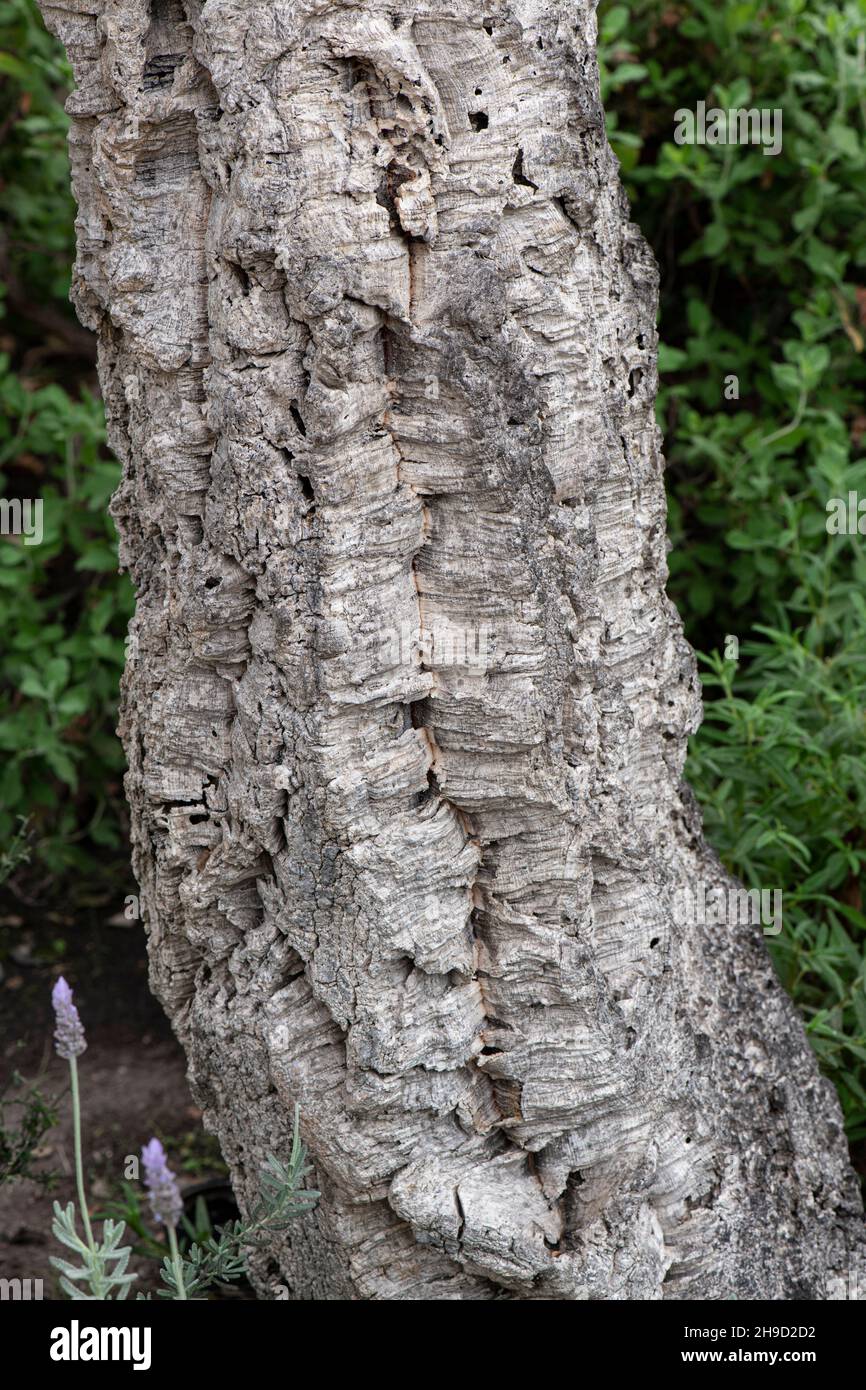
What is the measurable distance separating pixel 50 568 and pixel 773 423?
8.75 ft

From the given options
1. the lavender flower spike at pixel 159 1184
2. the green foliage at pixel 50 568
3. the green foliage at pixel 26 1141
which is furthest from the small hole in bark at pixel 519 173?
the green foliage at pixel 50 568

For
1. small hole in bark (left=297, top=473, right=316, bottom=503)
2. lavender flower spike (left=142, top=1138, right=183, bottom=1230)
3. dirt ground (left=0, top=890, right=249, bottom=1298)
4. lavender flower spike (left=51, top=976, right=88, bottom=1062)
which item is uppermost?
small hole in bark (left=297, top=473, right=316, bottom=503)

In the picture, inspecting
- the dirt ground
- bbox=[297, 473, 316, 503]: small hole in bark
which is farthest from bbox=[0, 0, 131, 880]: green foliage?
bbox=[297, 473, 316, 503]: small hole in bark

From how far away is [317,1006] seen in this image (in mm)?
2256

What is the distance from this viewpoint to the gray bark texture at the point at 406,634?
196 cm

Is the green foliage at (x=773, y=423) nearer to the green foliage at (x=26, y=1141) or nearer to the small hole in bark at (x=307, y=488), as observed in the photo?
the small hole in bark at (x=307, y=488)

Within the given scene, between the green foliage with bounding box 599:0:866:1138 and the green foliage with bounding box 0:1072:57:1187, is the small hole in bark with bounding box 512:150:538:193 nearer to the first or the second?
the green foliage with bounding box 599:0:866:1138

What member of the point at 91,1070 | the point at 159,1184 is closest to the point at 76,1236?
the point at 159,1184

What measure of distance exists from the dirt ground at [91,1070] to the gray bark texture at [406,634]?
3.82 ft

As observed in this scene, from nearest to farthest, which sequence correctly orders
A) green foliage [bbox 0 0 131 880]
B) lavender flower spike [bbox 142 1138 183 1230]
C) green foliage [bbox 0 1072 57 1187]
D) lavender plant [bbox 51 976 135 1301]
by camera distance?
lavender plant [bbox 51 976 135 1301] < lavender flower spike [bbox 142 1138 183 1230] < green foliage [bbox 0 1072 57 1187] < green foliage [bbox 0 0 131 880]

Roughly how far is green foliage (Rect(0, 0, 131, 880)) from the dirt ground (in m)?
0.27

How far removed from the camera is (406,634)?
2.10 m

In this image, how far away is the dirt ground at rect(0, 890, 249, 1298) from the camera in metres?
3.47

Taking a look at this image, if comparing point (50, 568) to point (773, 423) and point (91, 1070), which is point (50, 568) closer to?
point (91, 1070)
